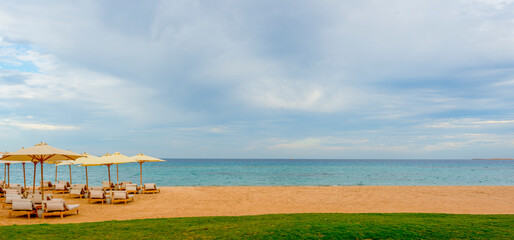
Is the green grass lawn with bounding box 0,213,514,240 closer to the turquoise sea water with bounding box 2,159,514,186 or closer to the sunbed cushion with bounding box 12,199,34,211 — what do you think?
the sunbed cushion with bounding box 12,199,34,211

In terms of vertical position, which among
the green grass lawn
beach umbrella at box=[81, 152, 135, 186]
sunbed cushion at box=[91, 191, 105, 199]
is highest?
beach umbrella at box=[81, 152, 135, 186]

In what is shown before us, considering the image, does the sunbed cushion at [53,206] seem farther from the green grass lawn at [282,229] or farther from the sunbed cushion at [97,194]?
the sunbed cushion at [97,194]

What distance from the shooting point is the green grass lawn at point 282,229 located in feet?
22.8

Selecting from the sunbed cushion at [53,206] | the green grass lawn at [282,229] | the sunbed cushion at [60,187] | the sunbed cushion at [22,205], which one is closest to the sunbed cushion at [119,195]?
the sunbed cushion at [53,206]

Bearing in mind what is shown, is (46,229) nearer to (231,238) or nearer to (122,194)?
(231,238)

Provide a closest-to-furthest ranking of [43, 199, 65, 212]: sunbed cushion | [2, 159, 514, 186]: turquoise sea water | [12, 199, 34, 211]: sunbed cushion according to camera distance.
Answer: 1. [12, 199, 34, 211]: sunbed cushion
2. [43, 199, 65, 212]: sunbed cushion
3. [2, 159, 514, 186]: turquoise sea water

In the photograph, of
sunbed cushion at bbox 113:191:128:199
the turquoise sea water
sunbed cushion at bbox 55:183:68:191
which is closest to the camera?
sunbed cushion at bbox 113:191:128:199

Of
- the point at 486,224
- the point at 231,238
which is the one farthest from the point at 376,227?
the point at 231,238

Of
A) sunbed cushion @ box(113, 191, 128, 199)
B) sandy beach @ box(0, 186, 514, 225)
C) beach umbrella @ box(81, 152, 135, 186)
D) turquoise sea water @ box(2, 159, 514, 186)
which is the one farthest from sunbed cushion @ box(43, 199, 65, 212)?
turquoise sea water @ box(2, 159, 514, 186)

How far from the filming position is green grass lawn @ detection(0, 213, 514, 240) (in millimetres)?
6953

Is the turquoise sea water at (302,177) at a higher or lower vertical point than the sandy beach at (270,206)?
lower

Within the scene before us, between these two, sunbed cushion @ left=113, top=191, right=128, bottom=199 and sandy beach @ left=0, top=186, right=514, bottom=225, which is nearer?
sandy beach @ left=0, top=186, right=514, bottom=225

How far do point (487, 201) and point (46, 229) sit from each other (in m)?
17.8

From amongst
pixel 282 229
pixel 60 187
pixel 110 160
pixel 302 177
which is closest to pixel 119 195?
pixel 110 160
